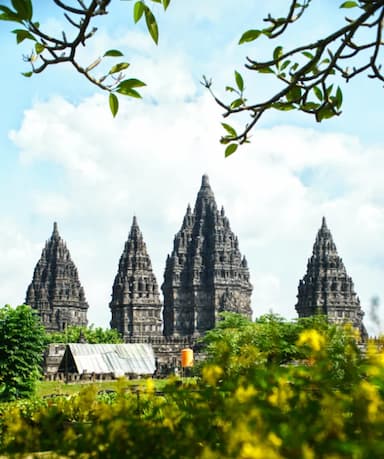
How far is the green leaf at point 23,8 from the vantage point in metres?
3.98

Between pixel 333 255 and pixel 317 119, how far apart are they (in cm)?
7514

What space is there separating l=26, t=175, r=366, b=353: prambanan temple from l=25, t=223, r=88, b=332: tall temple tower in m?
0.11

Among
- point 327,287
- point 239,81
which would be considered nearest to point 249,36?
point 239,81

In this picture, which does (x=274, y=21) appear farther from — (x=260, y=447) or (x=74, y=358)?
(x=74, y=358)

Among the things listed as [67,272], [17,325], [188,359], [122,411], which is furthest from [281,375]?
[67,272]

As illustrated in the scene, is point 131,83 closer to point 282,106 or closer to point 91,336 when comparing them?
point 282,106

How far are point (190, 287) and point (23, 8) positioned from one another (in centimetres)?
7577

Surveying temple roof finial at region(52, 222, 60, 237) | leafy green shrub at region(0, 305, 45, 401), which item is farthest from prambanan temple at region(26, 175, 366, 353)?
leafy green shrub at region(0, 305, 45, 401)

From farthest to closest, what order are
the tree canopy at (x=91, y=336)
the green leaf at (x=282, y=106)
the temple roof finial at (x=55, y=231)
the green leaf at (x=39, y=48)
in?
the temple roof finial at (x=55, y=231) < the tree canopy at (x=91, y=336) < the green leaf at (x=282, y=106) < the green leaf at (x=39, y=48)

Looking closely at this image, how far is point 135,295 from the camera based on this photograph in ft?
254

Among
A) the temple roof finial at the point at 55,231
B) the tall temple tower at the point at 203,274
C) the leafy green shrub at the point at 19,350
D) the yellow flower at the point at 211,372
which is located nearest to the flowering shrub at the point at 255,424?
the yellow flower at the point at 211,372

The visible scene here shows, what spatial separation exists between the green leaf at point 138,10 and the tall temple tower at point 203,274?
237 feet

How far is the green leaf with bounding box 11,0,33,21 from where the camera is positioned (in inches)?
157

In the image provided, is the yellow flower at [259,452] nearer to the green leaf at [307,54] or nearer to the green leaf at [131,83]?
the green leaf at [131,83]
